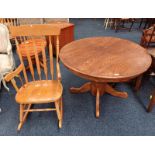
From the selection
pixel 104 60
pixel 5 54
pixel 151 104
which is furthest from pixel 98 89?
pixel 5 54

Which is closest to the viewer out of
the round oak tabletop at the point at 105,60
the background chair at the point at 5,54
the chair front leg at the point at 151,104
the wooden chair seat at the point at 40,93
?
the round oak tabletop at the point at 105,60

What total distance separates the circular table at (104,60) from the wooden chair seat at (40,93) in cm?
34

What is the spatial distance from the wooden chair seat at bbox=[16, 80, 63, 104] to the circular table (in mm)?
336

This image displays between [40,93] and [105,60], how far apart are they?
76 centimetres

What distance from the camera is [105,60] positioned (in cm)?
156

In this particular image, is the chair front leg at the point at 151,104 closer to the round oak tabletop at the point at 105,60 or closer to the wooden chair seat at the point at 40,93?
the round oak tabletop at the point at 105,60

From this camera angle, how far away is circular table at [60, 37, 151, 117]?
1335 millimetres

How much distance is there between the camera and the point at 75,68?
4.67ft

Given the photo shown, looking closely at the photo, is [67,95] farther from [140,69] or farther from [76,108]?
[140,69]

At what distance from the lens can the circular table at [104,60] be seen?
4.38 feet

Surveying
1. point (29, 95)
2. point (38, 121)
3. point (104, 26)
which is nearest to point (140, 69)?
point (29, 95)

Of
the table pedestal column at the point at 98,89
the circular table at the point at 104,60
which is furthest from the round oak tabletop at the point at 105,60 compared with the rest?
the table pedestal column at the point at 98,89

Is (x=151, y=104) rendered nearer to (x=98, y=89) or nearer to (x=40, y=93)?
(x=98, y=89)
